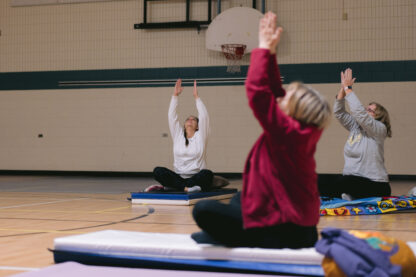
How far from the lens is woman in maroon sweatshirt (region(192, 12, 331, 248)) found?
222cm

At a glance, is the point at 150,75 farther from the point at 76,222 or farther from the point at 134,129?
the point at 76,222


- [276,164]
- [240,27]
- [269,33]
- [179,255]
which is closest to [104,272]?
[179,255]

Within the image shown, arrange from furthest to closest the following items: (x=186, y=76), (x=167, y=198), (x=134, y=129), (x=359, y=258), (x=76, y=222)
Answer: (x=134, y=129), (x=186, y=76), (x=167, y=198), (x=76, y=222), (x=359, y=258)

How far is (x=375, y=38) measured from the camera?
10719mm

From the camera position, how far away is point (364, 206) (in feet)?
17.2

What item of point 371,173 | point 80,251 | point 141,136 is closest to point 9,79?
point 141,136

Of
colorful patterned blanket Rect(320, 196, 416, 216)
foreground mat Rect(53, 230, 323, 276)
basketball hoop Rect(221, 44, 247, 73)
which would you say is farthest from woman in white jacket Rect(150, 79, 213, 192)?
foreground mat Rect(53, 230, 323, 276)

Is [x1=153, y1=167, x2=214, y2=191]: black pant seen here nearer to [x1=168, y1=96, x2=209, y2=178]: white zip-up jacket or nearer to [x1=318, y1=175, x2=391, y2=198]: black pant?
[x1=168, y1=96, x2=209, y2=178]: white zip-up jacket

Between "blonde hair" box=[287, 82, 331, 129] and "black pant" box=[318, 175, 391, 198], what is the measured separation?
3254 millimetres

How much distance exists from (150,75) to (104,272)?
9463 mm

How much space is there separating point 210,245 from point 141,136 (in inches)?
369

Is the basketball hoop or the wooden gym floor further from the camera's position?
the basketball hoop

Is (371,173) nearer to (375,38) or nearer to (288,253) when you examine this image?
(288,253)

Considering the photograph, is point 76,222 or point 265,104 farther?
point 76,222
